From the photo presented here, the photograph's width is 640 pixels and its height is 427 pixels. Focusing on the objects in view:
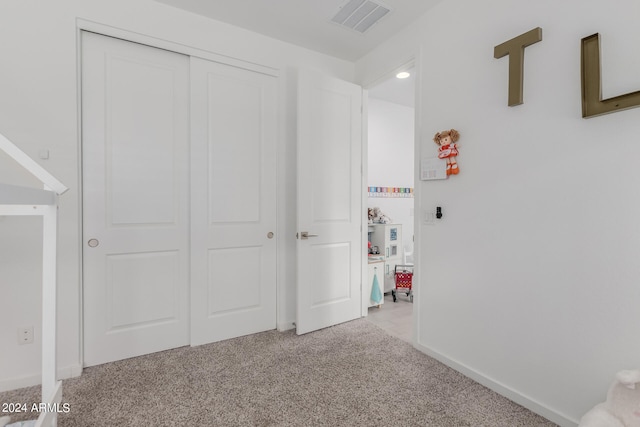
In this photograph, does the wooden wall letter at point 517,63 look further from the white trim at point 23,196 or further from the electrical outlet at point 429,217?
the white trim at point 23,196

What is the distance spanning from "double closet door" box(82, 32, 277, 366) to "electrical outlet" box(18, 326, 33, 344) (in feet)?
0.89

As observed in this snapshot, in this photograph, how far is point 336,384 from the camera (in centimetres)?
192

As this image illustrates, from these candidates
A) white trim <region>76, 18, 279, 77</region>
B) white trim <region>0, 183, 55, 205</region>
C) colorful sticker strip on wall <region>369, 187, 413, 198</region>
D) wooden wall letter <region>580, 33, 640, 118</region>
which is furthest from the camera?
colorful sticker strip on wall <region>369, 187, 413, 198</region>

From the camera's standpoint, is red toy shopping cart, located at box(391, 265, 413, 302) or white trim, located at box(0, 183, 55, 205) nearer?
white trim, located at box(0, 183, 55, 205)

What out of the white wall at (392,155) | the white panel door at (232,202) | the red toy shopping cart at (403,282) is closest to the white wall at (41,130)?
the white panel door at (232,202)

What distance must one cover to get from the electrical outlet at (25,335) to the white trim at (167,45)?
6.36 ft

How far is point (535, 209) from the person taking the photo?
1.67 meters

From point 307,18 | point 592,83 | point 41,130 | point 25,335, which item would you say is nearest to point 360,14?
point 307,18

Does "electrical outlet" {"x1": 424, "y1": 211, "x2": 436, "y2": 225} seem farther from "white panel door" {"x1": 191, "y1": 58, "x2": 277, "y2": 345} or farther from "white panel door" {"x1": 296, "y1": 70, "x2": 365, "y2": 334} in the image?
"white panel door" {"x1": 191, "y1": 58, "x2": 277, "y2": 345}

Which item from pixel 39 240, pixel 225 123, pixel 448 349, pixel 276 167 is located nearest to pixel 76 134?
pixel 39 240

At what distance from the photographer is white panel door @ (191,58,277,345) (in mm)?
2418

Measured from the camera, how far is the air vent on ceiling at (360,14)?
2217mm

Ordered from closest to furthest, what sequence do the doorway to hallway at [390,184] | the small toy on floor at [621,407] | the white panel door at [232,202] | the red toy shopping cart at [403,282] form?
the small toy on floor at [621,407], the white panel door at [232,202], the doorway to hallway at [390,184], the red toy shopping cart at [403,282]

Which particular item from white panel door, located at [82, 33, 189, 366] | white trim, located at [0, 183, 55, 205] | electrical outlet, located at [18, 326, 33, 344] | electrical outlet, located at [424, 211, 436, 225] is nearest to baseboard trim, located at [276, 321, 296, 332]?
white panel door, located at [82, 33, 189, 366]
